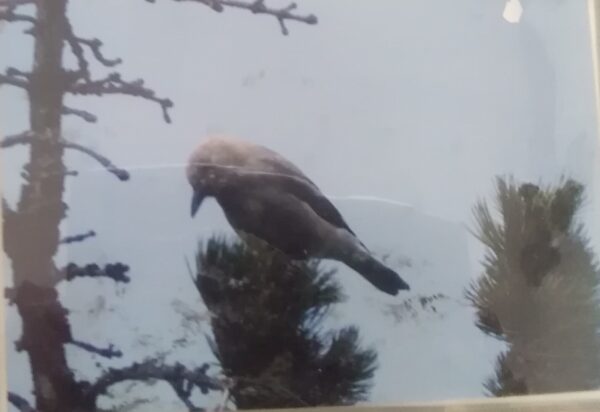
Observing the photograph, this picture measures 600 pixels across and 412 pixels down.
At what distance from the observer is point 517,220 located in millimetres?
685

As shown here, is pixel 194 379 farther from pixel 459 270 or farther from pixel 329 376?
pixel 459 270

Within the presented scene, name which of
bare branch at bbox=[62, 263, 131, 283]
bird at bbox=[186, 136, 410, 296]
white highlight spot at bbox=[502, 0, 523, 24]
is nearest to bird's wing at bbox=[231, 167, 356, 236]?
bird at bbox=[186, 136, 410, 296]

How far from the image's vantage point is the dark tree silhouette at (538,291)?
0.67 metres

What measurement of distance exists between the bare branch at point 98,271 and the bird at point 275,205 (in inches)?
2.9

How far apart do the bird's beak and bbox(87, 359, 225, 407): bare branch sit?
125mm

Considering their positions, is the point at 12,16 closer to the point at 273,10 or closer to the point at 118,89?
the point at 118,89

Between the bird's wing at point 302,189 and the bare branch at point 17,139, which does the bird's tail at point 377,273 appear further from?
the bare branch at point 17,139

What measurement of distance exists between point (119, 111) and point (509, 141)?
335 millimetres

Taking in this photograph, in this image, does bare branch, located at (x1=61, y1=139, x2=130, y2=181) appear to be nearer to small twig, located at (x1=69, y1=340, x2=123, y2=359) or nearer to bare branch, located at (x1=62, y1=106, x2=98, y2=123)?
bare branch, located at (x1=62, y1=106, x2=98, y2=123)

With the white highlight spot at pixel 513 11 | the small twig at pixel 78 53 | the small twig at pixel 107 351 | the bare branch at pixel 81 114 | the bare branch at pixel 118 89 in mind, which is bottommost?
the small twig at pixel 107 351

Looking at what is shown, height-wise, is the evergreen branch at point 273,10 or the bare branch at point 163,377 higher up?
the evergreen branch at point 273,10

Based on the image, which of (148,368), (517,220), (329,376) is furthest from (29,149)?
(517,220)

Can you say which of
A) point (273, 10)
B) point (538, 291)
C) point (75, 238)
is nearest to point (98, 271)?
point (75, 238)

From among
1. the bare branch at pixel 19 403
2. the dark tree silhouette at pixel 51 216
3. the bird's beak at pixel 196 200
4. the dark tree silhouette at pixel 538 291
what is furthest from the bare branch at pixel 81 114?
the dark tree silhouette at pixel 538 291
